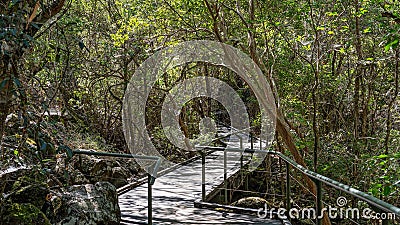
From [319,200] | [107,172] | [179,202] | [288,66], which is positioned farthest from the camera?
[288,66]

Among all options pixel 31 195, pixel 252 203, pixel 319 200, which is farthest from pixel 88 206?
pixel 252 203

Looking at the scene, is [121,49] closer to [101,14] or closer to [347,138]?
[101,14]

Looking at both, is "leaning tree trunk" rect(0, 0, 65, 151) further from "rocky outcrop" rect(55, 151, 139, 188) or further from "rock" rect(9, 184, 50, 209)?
"rocky outcrop" rect(55, 151, 139, 188)

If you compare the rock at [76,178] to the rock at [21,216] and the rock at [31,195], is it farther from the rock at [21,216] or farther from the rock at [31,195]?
the rock at [21,216]

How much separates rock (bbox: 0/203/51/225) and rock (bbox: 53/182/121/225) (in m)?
0.46

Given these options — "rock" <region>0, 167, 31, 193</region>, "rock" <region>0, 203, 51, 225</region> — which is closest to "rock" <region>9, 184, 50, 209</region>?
"rock" <region>0, 167, 31, 193</region>

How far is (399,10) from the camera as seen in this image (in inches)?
237

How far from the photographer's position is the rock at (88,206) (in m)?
4.27
